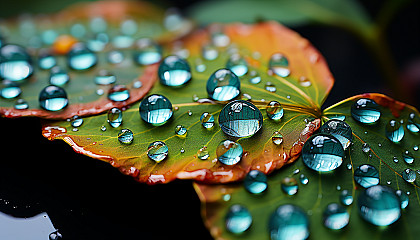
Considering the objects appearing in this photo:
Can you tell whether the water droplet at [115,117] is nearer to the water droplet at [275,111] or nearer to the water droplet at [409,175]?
the water droplet at [275,111]

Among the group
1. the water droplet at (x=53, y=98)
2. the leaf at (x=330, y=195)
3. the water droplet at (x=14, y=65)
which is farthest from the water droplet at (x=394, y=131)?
the water droplet at (x=14, y=65)

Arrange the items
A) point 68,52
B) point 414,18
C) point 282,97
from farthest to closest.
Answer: point 414,18, point 68,52, point 282,97

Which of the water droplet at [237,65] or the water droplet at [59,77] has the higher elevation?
the water droplet at [237,65]

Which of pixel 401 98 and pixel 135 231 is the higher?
pixel 135 231

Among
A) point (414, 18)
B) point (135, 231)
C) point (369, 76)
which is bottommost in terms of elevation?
point (369, 76)

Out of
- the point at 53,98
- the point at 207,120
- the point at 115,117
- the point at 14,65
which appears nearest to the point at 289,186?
the point at 207,120

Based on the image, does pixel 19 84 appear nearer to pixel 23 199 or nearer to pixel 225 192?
pixel 23 199

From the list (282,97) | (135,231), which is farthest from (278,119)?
(135,231)

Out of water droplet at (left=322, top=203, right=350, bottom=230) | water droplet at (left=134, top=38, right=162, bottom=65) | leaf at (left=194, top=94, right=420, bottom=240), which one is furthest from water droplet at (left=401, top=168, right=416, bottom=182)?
water droplet at (left=134, top=38, right=162, bottom=65)
